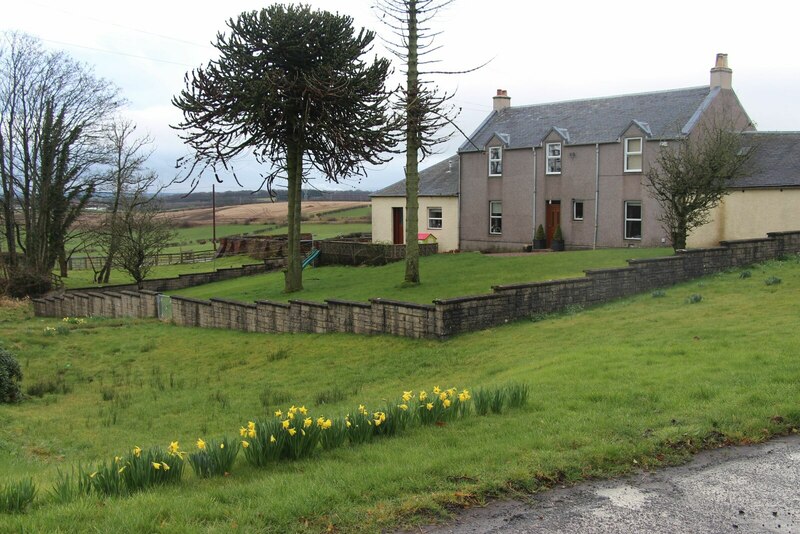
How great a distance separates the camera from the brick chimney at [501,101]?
45.6 metres

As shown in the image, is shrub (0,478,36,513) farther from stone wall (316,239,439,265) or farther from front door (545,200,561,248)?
front door (545,200,561,248)

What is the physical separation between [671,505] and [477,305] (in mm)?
10784

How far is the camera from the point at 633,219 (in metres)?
36.4

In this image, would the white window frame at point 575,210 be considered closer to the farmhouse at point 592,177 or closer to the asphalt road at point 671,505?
the farmhouse at point 592,177

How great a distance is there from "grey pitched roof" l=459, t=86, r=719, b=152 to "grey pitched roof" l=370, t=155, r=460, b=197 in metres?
2.69

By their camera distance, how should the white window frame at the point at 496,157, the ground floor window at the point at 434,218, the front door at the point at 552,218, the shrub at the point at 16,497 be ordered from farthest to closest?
the ground floor window at the point at 434,218, the white window frame at the point at 496,157, the front door at the point at 552,218, the shrub at the point at 16,497

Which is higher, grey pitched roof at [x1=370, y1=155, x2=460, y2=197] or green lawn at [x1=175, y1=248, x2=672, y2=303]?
grey pitched roof at [x1=370, y1=155, x2=460, y2=197]

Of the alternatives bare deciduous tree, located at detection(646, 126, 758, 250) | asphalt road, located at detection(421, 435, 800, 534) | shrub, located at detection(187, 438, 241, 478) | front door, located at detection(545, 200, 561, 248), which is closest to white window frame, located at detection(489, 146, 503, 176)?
front door, located at detection(545, 200, 561, 248)

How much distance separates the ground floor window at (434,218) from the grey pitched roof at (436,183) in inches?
39.7

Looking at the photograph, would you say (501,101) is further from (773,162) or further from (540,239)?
(773,162)

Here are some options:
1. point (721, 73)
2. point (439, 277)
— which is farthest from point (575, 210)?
point (439, 277)

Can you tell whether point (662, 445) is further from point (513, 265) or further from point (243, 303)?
point (513, 265)

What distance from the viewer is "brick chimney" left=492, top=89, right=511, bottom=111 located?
45.6 metres

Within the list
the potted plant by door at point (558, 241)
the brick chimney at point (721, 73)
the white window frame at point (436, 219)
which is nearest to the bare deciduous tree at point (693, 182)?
the brick chimney at point (721, 73)
